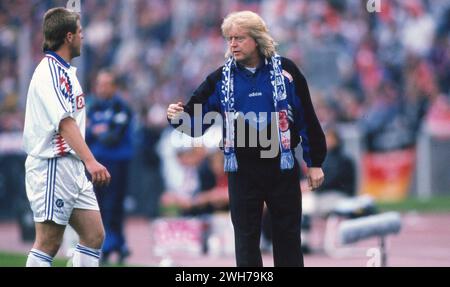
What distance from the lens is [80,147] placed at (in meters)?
8.65

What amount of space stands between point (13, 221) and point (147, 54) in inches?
246

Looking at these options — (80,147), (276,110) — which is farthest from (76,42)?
(276,110)

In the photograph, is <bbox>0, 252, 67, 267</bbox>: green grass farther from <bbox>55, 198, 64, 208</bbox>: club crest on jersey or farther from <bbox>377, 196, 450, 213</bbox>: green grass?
<bbox>377, 196, 450, 213</bbox>: green grass

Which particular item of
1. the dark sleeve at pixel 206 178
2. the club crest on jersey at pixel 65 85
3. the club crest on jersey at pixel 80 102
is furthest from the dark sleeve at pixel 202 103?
the dark sleeve at pixel 206 178

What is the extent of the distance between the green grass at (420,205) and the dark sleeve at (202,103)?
39.6 feet

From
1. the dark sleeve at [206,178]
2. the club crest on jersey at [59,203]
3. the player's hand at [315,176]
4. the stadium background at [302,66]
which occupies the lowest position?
the club crest on jersey at [59,203]

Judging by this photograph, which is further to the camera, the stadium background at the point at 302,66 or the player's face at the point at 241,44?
the stadium background at the point at 302,66

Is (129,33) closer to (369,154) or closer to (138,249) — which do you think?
A: (369,154)

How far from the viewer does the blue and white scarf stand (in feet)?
29.3

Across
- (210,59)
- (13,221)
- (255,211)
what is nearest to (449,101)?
(210,59)

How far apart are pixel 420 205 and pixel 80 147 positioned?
14.0 meters

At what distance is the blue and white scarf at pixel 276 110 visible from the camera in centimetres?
892

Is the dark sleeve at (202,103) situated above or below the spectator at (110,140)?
below

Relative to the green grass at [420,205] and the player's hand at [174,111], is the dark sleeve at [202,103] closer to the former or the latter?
the player's hand at [174,111]
